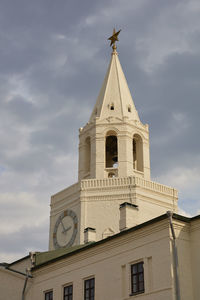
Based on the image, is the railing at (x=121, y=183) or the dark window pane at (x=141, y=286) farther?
the railing at (x=121, y=183)

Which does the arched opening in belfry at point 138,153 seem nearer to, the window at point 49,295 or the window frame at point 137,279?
the window at point 49,295

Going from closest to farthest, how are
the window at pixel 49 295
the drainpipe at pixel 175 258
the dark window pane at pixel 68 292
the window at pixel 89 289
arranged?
the drainpipe at pixel 175 258, the window at pixel 89 289, the dark window pane at pixel 68 292, the window at pixel 49 295

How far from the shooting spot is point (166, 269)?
25.5 meters

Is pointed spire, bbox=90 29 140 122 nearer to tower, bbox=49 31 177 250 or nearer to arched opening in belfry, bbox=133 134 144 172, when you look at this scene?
tower, bbox=49 31 177 250

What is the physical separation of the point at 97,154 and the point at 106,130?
9.24ft

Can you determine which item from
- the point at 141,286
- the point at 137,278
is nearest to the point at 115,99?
the point at 137,278

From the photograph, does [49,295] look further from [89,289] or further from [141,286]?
[141,286]

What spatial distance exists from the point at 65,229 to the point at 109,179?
5.79 m

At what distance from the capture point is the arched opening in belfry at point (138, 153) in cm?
5200

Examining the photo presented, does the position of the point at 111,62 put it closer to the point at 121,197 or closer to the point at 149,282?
the point at 121,197

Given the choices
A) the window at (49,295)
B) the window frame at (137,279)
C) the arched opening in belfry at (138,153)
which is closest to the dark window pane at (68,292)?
the window at (49,295)

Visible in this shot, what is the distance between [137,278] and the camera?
88.9ft

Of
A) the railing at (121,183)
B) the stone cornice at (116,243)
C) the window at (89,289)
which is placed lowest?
the window at (89,289)

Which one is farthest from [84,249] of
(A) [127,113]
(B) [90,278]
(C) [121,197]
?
(A) [127,113]
